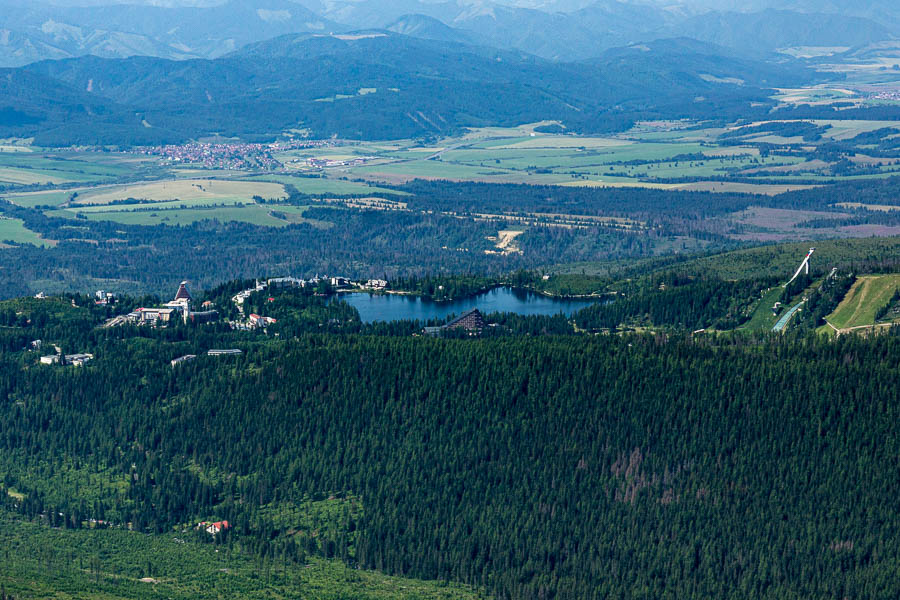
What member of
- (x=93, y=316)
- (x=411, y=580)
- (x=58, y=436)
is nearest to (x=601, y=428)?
(x=411, y=580)

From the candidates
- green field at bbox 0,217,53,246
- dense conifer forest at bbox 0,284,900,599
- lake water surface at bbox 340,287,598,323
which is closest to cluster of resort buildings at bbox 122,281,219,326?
dense conifer forest at bbox 0,284,900,599

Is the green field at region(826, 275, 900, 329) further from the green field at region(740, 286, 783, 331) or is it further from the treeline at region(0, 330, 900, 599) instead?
the treeline at region(0, 330, 900, 599)

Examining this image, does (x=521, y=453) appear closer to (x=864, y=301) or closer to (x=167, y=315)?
(x=864, y=301)

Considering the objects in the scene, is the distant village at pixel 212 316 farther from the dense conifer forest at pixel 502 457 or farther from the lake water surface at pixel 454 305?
the lake water surface at pixel 454 305

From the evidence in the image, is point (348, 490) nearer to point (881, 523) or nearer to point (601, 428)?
point (601, 428)

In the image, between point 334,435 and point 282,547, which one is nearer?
point 282,547

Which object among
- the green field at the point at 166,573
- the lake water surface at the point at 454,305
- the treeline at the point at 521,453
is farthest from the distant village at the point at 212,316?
the green field at the point at 166,573
